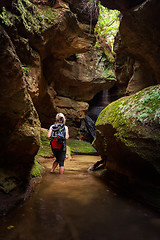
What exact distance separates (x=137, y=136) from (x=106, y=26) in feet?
42.5

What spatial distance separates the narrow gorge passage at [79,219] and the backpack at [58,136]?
5.80ft

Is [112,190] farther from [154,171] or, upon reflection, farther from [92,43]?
[92,43]

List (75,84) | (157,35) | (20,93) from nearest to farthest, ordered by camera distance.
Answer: (20,93) < (157,35) < (75,84)

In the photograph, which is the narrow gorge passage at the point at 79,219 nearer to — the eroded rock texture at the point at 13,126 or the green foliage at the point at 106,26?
the eroded rock texture at the point at 13,126

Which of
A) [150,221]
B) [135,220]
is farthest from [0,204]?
[150,221]

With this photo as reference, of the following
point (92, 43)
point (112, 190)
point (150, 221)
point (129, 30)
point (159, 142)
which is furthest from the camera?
point (92, 43)

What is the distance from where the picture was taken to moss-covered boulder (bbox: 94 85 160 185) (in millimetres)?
2485

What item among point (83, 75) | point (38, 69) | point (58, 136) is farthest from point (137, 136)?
point (83, 75)

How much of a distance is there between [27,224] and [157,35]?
22.9 ft

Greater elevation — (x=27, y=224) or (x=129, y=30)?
(x=129, y=30)

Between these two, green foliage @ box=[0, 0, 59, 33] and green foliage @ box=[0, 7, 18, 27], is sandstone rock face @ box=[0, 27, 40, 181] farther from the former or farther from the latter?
green foliage @ box=[0, 0, 59, 33]

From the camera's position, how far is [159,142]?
237 centimetres

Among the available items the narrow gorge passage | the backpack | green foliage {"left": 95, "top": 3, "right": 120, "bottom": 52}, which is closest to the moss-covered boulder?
the narrow gorge passage

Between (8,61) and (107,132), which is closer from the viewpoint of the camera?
(8,61)
